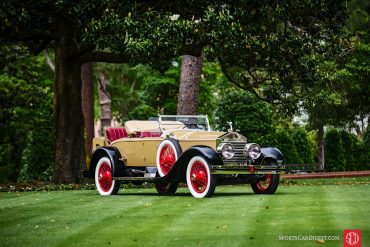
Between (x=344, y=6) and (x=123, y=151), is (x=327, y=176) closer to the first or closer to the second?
(x=344, y=6)

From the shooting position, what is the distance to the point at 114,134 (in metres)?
20.1

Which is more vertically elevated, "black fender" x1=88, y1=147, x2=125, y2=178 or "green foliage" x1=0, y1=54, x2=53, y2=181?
"green foliage" x1=0, y1=54, x2=53, y2=181

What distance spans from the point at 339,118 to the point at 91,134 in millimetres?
9901

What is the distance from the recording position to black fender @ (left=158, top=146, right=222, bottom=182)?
16516 millimetres

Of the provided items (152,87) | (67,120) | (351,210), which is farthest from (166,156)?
(152,87)

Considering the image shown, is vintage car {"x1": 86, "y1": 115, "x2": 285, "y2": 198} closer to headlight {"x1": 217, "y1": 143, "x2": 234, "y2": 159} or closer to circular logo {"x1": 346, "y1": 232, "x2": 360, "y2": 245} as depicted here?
headlight {"x1": 217, "y1": 143, "x2": 234, "y2": 159}

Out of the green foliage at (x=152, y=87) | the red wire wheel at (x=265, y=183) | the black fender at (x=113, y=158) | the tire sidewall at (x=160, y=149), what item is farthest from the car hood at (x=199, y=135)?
the green foliage at (x=152, y=87)

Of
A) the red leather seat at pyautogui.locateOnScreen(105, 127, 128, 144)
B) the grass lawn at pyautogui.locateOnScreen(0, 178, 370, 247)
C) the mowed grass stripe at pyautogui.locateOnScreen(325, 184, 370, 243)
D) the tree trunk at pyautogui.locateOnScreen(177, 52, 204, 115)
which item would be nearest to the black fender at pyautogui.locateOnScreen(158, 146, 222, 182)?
the grass lawn at pyautogui.locateOnScreen(0, 178, 370, 247)

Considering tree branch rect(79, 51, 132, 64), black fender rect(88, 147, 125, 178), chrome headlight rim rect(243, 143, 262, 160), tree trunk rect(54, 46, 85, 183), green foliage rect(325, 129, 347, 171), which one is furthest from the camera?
green foliage rect(325, 129, 347, 171)

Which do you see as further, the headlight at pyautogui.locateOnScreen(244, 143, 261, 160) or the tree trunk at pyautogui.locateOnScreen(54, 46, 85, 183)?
the tree trunk at pyautogui.locateOnScreen(54, 46, 85, 183)

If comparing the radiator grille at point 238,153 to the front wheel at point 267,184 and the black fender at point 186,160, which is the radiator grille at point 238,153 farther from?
the front wheel at point 267,184

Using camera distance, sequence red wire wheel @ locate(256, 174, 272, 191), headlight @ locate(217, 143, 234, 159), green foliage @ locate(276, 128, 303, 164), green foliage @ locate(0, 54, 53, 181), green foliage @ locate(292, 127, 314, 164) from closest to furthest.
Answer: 1. headlight @ locate(217, 143, 234, 159)
2. red wire wheel @ locate(256, 174, 272, 191)
3. green foliage @ locate(0, 54, 53, 181)
4. green foliage @ locate(276, 128, 303, 164)
5. green foliage @ locate(292, 127, 314, 164)

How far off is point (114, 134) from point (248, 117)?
1246 cm

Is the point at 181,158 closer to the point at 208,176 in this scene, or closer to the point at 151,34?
the point at 208,176
